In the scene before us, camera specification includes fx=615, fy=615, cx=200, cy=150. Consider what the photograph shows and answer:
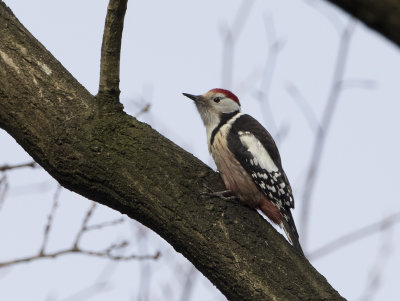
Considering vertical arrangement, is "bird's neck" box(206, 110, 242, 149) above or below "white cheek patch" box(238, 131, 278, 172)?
above

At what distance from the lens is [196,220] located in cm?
301

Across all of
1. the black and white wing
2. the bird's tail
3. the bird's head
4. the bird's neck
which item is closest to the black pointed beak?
the bird's head

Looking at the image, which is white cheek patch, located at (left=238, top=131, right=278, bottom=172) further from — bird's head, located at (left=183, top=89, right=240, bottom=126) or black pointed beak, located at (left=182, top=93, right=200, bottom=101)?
black pointed beak, located at (left=182, top=93, right=200, bottom=101)

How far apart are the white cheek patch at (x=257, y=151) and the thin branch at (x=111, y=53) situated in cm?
173

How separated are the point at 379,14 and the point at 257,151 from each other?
3.55 metres

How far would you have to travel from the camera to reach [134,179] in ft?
9.86

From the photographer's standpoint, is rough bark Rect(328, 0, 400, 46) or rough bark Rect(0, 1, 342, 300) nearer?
rough bark Rect(328, 0, 400, 46)

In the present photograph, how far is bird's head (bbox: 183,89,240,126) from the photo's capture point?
5652 mm

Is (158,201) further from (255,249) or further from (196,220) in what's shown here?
(255,249)

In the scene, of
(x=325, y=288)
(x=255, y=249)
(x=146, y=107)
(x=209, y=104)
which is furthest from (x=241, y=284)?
(x=209, y=104)

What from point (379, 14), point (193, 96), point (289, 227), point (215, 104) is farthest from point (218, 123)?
point (379, 14)

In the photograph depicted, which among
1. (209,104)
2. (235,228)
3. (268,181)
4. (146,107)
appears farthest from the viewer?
(209,104)

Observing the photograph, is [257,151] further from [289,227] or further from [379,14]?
[379,14]

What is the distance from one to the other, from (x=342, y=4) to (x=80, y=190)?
2043mm
